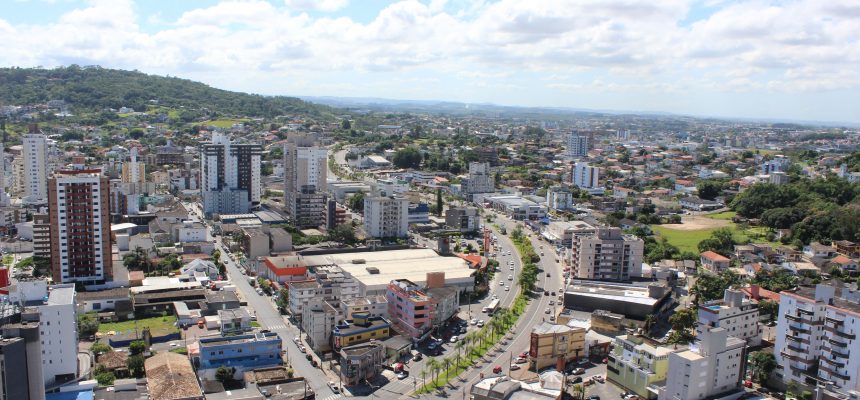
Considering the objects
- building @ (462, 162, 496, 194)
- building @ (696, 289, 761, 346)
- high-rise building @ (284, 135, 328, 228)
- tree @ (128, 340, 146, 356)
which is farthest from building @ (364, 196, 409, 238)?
building @ (696, 289, 761, 346)

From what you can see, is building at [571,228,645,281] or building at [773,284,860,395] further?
building at [571,228,645,281]

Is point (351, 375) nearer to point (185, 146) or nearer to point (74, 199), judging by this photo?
point (74, 199)

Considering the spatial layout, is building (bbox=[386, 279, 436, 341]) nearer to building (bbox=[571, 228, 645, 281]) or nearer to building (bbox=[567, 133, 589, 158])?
building (bbox=[571, 228, 645, 281])

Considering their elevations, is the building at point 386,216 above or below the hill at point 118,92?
below

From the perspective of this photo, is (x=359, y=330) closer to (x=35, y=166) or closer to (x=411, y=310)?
(x=411, y=310)

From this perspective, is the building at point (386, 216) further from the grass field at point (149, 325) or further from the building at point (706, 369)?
the building at point (706, 369)

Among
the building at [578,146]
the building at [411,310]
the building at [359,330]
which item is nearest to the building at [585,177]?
the building at [578,146]

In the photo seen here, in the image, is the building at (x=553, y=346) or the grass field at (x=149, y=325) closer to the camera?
the building at (x=553, y=346)
